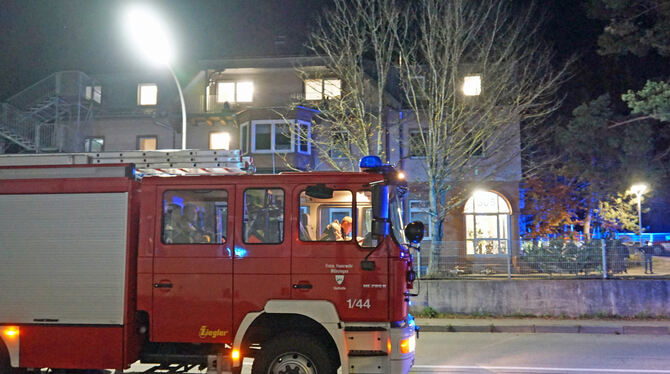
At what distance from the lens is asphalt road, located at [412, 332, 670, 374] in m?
A: 8.30

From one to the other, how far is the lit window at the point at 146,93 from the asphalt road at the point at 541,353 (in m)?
21.1

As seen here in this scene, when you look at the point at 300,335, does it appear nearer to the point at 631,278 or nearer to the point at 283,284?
the point at 283,284

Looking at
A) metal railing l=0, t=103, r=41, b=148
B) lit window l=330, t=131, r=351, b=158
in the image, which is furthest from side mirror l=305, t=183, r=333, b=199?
metal railing l=0, t=103, r=41, b=148

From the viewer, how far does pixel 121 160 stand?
6699 mm

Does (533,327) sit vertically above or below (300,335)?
below

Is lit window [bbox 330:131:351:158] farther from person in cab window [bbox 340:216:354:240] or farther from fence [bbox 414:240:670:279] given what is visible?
person in cab window [bbox 340:216:354:240]

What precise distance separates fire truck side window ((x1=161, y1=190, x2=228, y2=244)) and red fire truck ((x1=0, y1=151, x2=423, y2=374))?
0.05ft

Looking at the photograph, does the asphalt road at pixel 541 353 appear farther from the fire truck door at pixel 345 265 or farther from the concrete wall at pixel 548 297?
the fire truck door at pixel 345 265

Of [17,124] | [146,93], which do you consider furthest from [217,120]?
→ [17,124]

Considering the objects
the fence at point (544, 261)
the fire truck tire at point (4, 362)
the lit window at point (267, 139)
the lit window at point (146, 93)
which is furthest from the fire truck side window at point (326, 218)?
the lit window at point (146, 93)

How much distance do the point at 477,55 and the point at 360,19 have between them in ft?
12.7

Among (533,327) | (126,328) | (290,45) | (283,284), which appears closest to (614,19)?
(533,327)

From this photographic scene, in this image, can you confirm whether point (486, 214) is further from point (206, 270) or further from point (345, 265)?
point (206, 270)

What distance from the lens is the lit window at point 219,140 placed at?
995 inches
